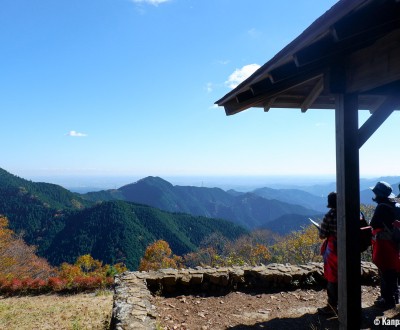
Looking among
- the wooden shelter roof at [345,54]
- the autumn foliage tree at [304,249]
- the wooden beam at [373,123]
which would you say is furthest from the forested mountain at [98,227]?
the wooden beam at [373,123]

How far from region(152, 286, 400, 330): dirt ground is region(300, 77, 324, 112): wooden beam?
3.29m

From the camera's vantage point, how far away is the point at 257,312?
5.24 meters

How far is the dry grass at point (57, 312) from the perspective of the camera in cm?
672

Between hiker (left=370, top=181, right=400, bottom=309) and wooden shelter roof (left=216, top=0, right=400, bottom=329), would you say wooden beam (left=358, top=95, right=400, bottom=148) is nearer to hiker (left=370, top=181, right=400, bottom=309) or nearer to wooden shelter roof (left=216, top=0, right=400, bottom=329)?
wooden shelter roof (left=216, top=0, right=400, bottom=329)

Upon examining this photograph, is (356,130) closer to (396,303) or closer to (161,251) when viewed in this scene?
(396,303)

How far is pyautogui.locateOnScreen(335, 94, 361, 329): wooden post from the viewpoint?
114 inches

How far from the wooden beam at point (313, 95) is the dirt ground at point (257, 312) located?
3.29 meters

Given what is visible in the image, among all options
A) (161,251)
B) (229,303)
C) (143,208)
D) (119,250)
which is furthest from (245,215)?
(229,303)

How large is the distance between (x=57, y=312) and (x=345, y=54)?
8553 mm

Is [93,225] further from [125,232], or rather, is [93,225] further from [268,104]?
[268,104]

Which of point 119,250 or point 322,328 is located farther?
point 119,250

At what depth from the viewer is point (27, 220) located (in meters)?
75.6

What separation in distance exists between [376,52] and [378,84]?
307mm

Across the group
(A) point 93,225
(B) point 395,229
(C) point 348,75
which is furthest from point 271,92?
(A) point 93,225
